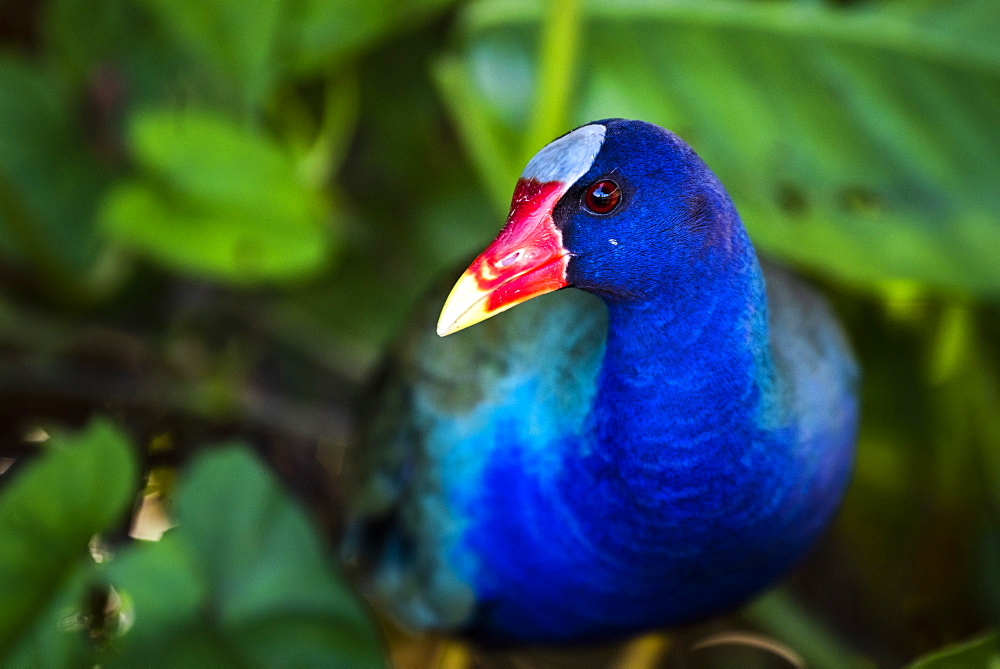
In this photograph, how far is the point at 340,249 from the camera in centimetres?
179

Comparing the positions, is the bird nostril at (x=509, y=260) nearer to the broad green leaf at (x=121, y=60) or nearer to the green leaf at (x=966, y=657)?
the green leaf at (x=966, y=657)

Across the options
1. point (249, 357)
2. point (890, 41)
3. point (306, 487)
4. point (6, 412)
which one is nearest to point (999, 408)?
point (890, 41)

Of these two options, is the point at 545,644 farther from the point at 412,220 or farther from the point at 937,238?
the point at 412,220

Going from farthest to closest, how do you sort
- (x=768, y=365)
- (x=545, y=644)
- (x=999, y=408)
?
(x=999, y=408) < (x=545, y=644) < (x=768, y=365)

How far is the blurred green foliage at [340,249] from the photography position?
45.3 inches

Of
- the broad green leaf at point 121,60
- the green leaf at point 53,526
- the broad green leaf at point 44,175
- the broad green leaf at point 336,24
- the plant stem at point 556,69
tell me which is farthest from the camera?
the broad green leaf at point 121,60

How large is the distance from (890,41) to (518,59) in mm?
476

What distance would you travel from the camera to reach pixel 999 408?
1489mm

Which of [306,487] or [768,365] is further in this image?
[306,487]

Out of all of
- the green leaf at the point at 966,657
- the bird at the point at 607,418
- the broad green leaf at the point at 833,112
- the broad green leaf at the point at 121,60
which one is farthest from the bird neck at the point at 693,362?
the broad green leaf at the point at 121,60

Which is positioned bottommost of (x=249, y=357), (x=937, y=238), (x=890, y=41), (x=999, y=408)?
(x=249, y=357)

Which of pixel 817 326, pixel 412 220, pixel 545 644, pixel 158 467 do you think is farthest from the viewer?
pixel 412 220

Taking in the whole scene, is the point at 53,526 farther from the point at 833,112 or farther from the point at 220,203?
the point at 833,112

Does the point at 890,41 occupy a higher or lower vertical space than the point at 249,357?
higher
